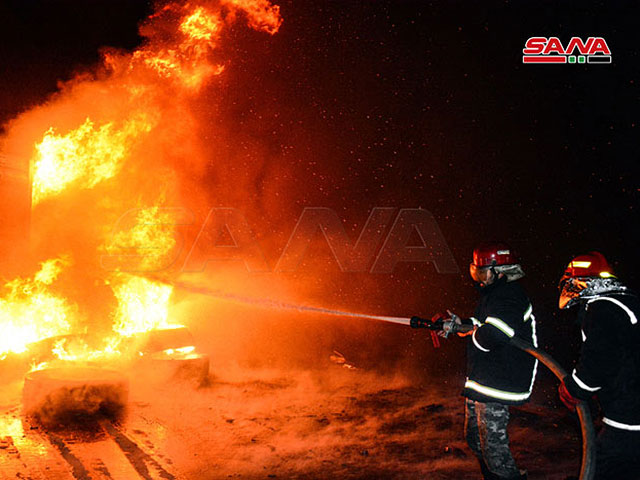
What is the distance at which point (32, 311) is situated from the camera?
483 inches

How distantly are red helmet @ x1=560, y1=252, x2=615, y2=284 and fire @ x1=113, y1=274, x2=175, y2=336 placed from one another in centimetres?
1037

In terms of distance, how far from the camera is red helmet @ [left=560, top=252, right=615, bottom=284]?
12.7 ft

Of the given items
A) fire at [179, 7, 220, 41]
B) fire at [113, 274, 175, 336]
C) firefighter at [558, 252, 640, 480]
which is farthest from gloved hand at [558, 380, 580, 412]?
fire at [179, 7, 220, 41]

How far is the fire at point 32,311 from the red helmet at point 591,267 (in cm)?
1138

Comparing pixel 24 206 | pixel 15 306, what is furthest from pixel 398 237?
pixel 24 206

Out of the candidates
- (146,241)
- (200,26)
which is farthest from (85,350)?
(200,26)

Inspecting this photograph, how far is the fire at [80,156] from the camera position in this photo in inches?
476

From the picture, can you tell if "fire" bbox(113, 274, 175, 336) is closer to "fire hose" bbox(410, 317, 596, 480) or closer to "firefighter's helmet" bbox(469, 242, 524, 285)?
"firefighter's helmet" bbox(469, 242, 524, 285)

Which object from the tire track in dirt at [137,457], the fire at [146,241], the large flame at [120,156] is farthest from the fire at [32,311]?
the tire track in dirt at [137,457]

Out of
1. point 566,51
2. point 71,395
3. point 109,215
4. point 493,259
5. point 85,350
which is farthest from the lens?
point 109,215

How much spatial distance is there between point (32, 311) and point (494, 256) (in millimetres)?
11365

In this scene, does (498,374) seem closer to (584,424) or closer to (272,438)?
(584,424)

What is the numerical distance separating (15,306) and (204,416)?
22.2 ft

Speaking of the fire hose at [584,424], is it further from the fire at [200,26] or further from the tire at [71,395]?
the fire at [200,26]
